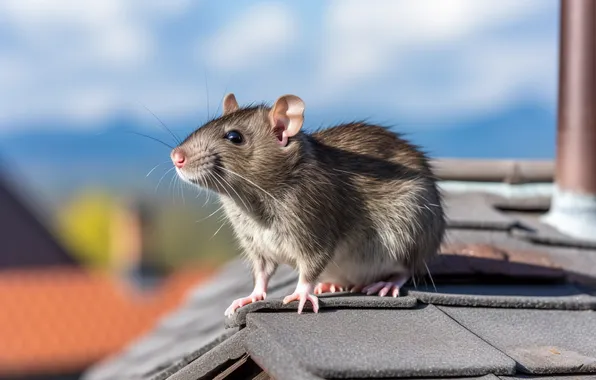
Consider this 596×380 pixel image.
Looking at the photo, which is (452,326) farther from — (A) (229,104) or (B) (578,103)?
(B) (578,103)

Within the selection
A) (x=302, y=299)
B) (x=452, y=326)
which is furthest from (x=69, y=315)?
(x=452, y=326)

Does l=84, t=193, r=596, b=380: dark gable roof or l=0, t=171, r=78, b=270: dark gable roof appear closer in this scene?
l=84, t=193, r=596, b=380: dark gable roof

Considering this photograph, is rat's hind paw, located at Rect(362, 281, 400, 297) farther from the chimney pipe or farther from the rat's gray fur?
the chimney pipe

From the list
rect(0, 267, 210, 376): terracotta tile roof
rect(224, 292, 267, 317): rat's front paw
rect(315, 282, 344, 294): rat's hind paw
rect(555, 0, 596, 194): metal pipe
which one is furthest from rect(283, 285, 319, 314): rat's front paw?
rect(0, 267, 210, 376): terracotta tile roof

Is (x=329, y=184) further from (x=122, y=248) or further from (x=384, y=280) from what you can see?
(x=122, y=248)

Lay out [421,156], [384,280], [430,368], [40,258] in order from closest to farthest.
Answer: [430,368], [384,280], [421,156], [40,258]

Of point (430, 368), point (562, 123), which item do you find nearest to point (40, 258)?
point (562, 123)

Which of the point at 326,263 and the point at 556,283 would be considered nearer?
the point at 326,263
